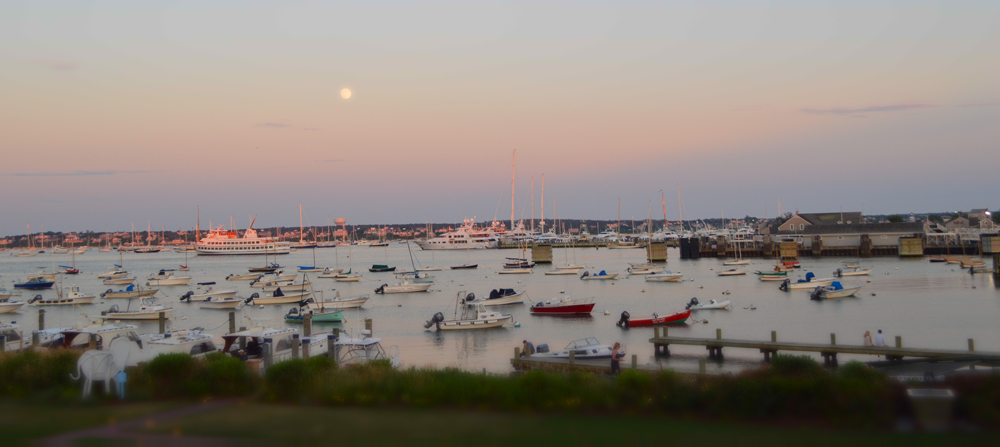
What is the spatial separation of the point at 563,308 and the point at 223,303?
28068mm

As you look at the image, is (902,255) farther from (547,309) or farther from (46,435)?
(46,435)

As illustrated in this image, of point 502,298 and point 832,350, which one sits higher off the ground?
point 832,350

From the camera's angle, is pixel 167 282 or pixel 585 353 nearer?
pixel 585 353

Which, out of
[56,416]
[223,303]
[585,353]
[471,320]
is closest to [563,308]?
[471,320]

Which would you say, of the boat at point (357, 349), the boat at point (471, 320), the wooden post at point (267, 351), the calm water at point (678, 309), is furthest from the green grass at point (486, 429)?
the boat at point (471, 320)

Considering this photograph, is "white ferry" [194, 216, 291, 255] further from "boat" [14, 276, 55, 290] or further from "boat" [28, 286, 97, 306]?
"boat" [28, 286, 97, 306]

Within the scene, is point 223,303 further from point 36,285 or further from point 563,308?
point 36,285

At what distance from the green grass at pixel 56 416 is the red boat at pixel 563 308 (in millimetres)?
32218

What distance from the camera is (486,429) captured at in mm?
10773

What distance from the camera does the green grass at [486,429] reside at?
9797mm

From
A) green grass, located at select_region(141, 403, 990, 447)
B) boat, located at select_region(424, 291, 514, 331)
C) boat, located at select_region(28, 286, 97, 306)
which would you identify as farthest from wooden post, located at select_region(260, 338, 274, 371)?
boat, located at select_region(28, 286, 97, 306)

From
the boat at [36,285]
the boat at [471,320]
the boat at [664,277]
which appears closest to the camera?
the boat at [471,320]

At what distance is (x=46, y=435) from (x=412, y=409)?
589cm

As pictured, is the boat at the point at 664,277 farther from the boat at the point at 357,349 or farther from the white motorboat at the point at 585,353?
the boat at the point at 357,349
